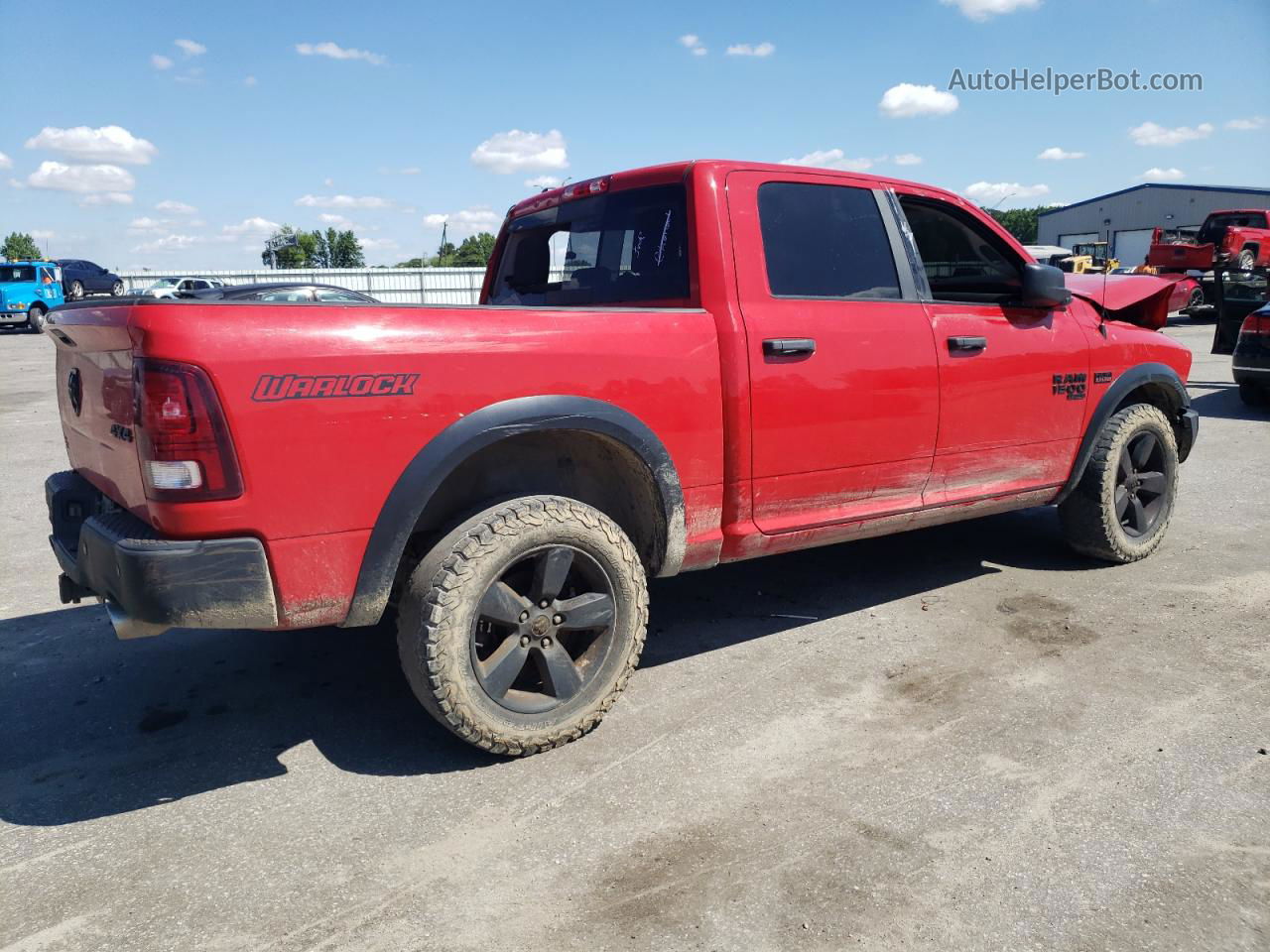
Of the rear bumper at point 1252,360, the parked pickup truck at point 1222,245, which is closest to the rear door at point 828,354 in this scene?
the rear bumper at point 1252,360

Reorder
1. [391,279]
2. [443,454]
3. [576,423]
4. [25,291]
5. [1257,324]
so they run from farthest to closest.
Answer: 1. [391,279]
2. [25,291]
3. [1257,324]
4. [576,423]
5. [443,454]

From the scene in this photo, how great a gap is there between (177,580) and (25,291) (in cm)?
3028

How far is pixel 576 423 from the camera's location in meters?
2.96

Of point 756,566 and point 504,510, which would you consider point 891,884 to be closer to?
point 504,510

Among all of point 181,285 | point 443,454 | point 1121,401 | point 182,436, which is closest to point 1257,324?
point 1121,401

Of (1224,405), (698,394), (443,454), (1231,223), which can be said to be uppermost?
(1231,223)

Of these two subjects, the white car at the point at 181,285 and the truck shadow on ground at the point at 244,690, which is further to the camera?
the white car at the point at 181,285

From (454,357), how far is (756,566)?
2.84 m

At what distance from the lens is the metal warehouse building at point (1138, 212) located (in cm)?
4753

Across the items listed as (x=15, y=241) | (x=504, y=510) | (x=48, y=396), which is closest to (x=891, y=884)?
(x=504, y=510)

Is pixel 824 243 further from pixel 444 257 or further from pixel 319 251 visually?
pixel 319 251

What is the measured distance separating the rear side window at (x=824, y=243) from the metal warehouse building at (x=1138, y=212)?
52.1 metres

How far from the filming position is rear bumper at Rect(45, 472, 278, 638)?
244 cm

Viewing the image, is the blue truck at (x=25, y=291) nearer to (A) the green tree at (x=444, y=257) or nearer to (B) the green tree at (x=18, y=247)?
(A) the green tree at (x=444, y=257)
